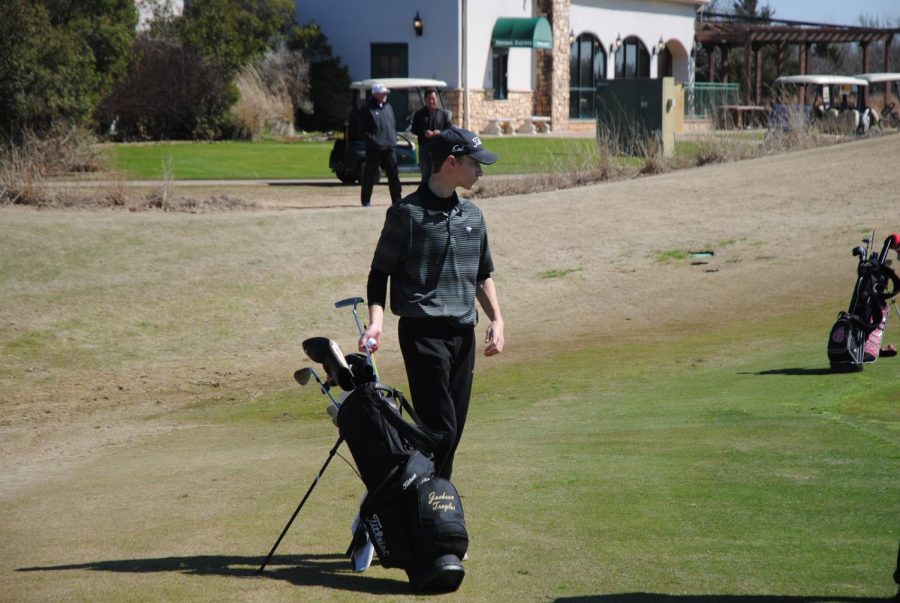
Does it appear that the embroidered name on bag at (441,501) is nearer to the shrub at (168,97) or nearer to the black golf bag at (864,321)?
the black golf bag at (864,321)

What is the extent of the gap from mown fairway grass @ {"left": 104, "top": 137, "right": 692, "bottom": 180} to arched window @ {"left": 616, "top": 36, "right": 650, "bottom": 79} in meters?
15.7

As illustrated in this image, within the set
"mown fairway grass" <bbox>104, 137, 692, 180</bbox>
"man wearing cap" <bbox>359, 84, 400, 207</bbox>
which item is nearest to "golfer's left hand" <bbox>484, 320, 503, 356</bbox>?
"man wearing cap" <bbox>359, 84, 400, 207</bbox>

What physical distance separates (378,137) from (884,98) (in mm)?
26135

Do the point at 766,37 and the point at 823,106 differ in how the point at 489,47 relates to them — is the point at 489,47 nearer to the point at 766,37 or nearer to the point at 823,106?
the point at 823,106

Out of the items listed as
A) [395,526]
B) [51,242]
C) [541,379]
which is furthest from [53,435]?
[51,242]

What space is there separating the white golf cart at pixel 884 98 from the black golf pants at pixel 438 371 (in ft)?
101

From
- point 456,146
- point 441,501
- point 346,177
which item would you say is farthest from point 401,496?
point 346,177

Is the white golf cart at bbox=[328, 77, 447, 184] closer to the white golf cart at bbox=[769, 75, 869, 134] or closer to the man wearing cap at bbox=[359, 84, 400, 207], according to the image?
the man wearing cap at bbox=[359, 84, 400, 207]

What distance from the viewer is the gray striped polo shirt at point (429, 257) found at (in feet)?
18.3

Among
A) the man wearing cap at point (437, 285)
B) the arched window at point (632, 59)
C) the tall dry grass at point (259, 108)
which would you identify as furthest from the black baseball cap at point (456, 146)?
the arched window at point (632, 59)

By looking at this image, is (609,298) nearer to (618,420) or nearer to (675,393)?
(675,393)

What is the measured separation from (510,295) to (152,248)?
4757 millimetres

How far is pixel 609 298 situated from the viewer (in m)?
15.3

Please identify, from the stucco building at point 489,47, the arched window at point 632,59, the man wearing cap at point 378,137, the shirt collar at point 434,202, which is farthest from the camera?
the arched window at point 632,59
